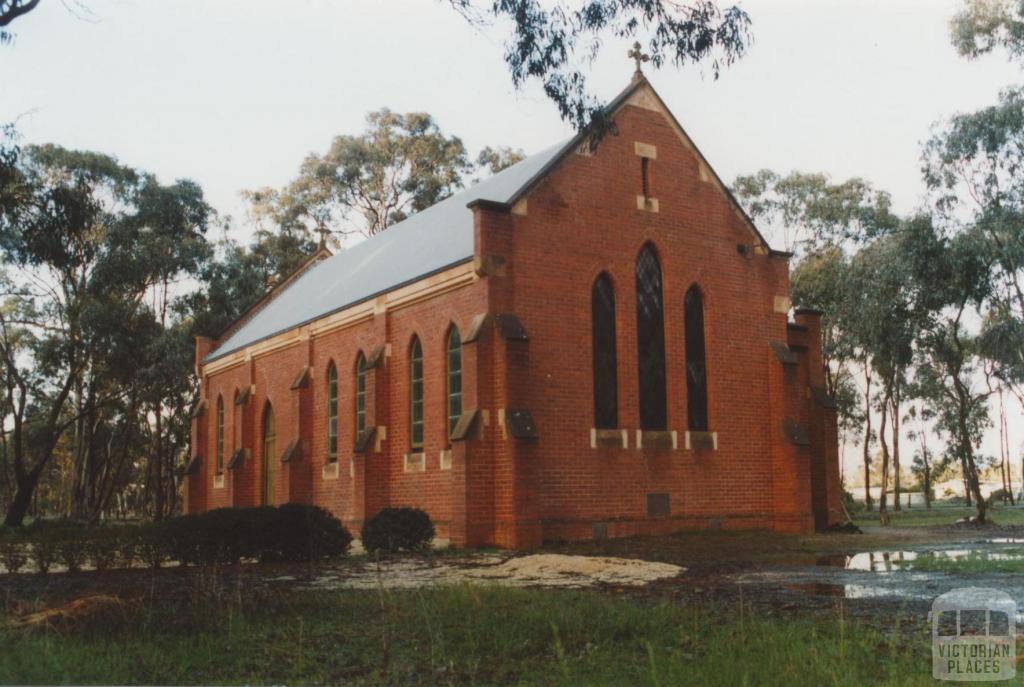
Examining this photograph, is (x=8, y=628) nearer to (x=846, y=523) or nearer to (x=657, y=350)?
(x=657, y=350)

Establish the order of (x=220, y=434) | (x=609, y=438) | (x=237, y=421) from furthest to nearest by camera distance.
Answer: (x=220, y=434)
(x=237, y=421)
(x=609, y=438)

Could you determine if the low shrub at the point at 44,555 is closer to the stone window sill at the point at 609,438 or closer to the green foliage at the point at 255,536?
the green foliage at the point at 255,536

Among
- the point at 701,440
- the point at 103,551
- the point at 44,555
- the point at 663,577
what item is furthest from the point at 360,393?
the point at 663,577

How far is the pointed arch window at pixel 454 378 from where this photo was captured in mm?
24844

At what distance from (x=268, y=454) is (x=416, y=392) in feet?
38.3

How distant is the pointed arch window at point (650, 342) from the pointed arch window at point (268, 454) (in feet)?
52.1

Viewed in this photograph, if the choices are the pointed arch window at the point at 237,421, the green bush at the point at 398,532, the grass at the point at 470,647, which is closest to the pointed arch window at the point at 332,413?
the pointed arch window at the point at 237,421

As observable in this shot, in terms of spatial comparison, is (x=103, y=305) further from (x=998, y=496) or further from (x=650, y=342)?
(x=998, y=496)

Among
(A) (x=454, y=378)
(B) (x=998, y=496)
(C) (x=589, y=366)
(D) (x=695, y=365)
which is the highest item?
(D) (x=695, y=365)

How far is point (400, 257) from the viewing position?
3097 centimetres

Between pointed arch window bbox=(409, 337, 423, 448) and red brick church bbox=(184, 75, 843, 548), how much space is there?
6 cm

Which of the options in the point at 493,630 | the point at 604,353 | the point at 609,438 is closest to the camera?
the point at 493,630

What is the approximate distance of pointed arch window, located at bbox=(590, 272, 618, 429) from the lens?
24.5 m

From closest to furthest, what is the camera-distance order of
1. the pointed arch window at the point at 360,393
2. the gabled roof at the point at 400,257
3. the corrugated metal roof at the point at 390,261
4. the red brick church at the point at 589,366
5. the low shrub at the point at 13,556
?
the low shrub at the point at 13,556 → the red brick church at the point at 589,366 → the gabled roof at the point at 400,257 → the corrugated metal roof at the point at 390,261 → the pointed arch window at the point at 360,393
